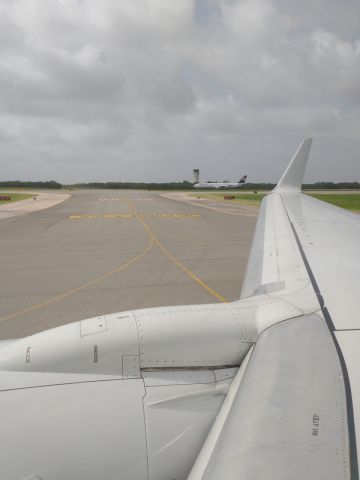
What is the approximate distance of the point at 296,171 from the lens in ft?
36.1

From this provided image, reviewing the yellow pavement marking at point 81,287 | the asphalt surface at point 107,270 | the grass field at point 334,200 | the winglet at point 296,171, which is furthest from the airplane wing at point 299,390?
the grass field at point 334,200

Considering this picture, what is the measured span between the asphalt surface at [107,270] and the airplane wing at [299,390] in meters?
5.20

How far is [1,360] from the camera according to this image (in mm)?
2973

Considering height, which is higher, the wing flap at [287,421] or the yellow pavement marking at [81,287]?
the wing flap at [287,421]

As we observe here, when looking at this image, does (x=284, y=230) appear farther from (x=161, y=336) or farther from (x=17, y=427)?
(x=17, y=427)

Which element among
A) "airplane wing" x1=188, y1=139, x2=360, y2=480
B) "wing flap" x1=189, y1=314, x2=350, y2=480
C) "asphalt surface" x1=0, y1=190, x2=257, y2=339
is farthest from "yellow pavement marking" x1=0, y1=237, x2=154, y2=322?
"wing flap" x1=189, y1=314, x2=350, y2=480

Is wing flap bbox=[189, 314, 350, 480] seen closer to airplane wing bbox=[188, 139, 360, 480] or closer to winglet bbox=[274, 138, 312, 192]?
airplane wing bbox=[188, 139, 360, 480]

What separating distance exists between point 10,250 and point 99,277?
263 inches

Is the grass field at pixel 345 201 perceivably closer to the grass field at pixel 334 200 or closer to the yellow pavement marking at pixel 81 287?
the grass field at pixel 334 200

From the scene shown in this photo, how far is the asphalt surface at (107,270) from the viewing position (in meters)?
9.00

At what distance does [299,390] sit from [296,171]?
963 centimetres

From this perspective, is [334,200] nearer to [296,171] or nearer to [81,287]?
[296,171]

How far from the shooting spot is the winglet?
396 inches

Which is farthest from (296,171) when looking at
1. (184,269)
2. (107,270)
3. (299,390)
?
(299,390)
